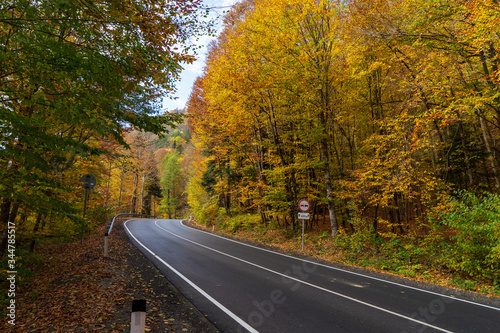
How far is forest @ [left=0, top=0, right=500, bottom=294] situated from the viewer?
14.0ft

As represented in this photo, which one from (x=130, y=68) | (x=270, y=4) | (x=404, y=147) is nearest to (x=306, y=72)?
(x=270, y=4)

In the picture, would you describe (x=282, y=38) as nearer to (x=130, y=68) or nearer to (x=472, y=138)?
(x=130, y=68)

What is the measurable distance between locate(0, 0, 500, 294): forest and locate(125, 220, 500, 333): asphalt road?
2566 mm

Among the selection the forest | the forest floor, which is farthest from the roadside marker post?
the forest

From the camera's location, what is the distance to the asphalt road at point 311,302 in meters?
4.73

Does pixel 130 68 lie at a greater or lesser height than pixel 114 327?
greater

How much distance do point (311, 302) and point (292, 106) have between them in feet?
35.7

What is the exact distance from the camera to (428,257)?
30.3ft

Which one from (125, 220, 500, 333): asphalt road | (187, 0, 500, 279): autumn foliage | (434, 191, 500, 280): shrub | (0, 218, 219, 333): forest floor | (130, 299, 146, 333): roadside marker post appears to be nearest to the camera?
(130, 299, 146, 333): roadside marker post

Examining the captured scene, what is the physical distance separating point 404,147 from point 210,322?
11.0m

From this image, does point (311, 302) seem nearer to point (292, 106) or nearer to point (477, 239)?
point (477, 239)

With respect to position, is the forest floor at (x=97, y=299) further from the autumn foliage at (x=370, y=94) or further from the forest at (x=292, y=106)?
the autumn foliage at (x=370, y=94)

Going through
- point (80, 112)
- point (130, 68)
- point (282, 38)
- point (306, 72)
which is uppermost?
point (282, 38)

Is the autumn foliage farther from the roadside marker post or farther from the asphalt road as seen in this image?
the roadside marker post
